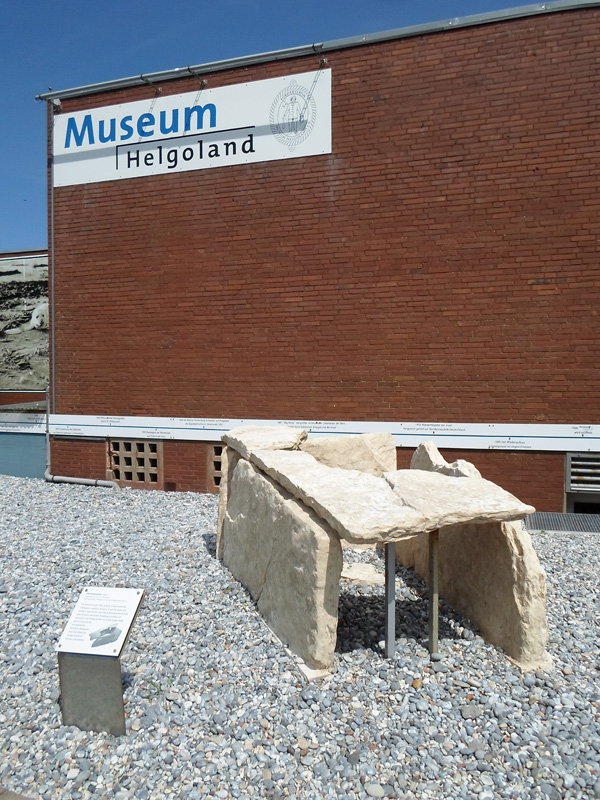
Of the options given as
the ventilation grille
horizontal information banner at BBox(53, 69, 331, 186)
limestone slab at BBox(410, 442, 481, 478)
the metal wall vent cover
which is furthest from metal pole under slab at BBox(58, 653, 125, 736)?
horizontal information banner at BBox(53, 69, 331, 186)

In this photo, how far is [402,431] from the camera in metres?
7.79

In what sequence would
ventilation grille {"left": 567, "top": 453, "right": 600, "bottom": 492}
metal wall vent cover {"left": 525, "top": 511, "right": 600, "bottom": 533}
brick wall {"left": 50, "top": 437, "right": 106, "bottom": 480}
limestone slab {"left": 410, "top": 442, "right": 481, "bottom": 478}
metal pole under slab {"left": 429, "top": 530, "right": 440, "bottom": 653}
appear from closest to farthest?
metal pole under slab {"left": 429, "top": 530, "right": 440, "bottom": 653} → limestone slab {"left": 410, "top": 442, "right": 481, "bottom": 478} → metal wall vent cover {"left": 525, "top": 511, "right": 600, "bottom": 533} → ventilation grille {"left": 567, "top": 453, "right": 600, "bottom": 492} → brick wall {"left": 50, "top": 437, "right": 106, "bottom": 480}

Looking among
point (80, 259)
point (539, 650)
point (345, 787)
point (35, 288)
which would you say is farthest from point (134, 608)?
point (35, 288)

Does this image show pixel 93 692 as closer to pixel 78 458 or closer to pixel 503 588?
pixel 503 588

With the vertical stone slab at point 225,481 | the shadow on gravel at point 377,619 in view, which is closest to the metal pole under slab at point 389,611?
the shadow on gravel at point 377,619

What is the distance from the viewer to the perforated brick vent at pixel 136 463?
29.3 feet

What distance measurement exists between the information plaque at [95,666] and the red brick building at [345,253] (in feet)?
16.7

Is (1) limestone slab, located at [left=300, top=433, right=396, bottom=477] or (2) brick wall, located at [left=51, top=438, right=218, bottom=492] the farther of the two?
(2) brick wall, located at [left=51, top=438, right=218, bottom=492]

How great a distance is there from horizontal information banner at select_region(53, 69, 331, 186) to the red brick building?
30 mm

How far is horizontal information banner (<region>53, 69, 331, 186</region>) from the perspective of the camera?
26.5 feet

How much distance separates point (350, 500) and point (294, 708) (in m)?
1.24

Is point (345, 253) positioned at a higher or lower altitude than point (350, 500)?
higher

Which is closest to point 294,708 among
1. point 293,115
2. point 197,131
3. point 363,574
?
point 363,574

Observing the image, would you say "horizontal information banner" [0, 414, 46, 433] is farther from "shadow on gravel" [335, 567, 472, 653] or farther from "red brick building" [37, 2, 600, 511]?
"shadow on gravel" [335, 567, 472, 653]
